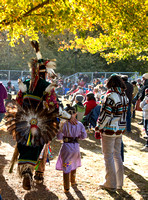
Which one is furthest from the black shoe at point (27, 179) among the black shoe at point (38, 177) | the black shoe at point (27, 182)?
the black shoe at point (38, 177)

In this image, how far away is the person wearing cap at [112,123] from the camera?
4.83 metres

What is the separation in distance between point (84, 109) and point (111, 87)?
4886 millimetres

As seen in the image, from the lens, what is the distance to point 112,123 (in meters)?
4.86

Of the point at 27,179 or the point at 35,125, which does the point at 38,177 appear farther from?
the point at 35,125

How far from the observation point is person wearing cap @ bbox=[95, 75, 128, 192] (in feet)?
15.9

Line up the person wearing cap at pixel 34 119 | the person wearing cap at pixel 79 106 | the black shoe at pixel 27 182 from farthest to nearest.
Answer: the person wearing cap at pixel 79 106, the person wearing cap at pixel 34 119, the black shoe at pixel 27 182

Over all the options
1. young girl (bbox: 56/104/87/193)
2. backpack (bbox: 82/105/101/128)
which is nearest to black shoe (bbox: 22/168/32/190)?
young girl (bbox: 56/104/87/193)

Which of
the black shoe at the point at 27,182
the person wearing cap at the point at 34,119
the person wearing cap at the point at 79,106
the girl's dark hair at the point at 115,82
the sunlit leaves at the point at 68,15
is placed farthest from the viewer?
the person wearing cap at the point at 79,106

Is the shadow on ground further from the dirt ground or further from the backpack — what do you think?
the backpack

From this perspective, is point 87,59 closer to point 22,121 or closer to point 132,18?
point 132,18

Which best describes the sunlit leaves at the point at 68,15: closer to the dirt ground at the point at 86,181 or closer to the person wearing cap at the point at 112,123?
the person wearing cap at the point at 112,123

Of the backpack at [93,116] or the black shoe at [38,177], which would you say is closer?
the black shoe at [38,177]

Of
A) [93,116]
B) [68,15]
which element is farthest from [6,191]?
[93,116]

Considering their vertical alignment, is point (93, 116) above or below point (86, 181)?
above
